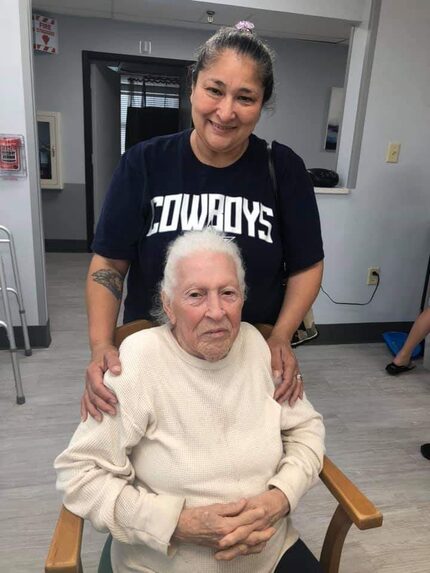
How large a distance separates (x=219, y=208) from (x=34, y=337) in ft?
7.69

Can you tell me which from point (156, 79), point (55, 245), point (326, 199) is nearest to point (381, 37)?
point (326, 199)

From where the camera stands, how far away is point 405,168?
10.2 ft

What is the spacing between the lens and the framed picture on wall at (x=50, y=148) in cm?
502

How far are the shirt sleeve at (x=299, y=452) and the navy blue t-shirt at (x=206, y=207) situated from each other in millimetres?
322

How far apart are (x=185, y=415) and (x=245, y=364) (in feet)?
0.61

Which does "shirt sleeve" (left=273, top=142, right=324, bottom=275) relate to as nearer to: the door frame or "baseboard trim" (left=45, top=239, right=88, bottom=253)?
the door frame

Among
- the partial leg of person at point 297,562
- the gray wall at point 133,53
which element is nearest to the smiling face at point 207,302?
the partial leg of person at point 297,562

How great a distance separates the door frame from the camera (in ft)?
15.9

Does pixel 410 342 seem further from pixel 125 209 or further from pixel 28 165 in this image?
pixel 28 165

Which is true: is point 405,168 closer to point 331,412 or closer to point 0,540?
point 331,412

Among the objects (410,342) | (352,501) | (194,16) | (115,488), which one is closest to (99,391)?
(115,488)

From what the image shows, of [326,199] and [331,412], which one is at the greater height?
[326,199]

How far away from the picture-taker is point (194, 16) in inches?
166

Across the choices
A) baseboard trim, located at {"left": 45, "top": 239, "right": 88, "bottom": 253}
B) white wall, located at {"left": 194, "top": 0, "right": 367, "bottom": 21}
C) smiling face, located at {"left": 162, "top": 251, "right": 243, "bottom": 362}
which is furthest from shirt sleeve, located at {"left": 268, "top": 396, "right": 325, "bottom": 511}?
baseboard trim, located at {"left": 45, "top": 239, "right": 88, "bottom": 253}
